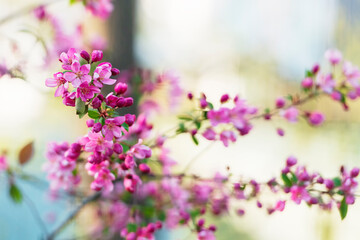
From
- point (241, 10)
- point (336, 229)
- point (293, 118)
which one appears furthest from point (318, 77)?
point (241, 10)

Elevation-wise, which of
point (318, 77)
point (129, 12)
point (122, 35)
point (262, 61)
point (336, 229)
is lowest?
point (336, 229)

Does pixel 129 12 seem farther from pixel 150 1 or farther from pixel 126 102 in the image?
pixel 150 1

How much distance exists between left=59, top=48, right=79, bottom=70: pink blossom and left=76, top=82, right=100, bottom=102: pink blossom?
0.04 m

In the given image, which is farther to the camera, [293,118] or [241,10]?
[241,10]

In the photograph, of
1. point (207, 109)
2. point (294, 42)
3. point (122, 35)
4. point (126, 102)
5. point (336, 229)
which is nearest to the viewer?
point (126, 102)

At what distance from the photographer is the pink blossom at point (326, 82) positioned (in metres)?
0.91

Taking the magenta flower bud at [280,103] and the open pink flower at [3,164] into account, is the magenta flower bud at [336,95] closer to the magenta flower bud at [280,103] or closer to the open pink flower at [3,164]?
the magenta flower bud at [280,103]

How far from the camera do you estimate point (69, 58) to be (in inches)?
23.5

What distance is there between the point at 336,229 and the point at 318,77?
1.76m

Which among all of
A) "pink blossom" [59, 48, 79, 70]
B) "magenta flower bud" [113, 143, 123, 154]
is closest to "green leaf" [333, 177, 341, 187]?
"magenta flower bud" [113, 143, 123, 154]

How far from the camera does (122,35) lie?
155 cm

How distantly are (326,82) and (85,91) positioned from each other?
1.82ft

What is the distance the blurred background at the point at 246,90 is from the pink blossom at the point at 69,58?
Result: 2068 mm

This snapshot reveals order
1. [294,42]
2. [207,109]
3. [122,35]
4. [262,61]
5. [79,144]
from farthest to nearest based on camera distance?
[262,61] → [294,42] → [122,35] → [207,109] → [79,144]
